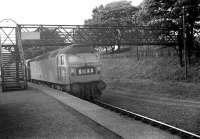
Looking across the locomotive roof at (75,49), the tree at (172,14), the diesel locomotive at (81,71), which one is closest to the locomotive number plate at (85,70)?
the diesel locomotive at (81,71)

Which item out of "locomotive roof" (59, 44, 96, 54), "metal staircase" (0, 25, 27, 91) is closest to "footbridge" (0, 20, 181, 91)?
"metal staircase" (0, 25, 27, 91)

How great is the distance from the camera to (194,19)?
25578mm

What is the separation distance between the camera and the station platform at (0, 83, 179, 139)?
8.24m

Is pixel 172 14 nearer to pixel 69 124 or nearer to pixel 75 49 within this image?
pixel 75 49

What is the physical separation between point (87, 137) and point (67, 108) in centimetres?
488

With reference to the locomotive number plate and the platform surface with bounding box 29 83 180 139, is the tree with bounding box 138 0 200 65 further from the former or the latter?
the platform surface with bounding box 29 83 180 139

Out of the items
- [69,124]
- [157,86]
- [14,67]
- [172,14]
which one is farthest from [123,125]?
[172,14]

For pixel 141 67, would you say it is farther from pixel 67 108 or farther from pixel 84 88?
pixel 67 108

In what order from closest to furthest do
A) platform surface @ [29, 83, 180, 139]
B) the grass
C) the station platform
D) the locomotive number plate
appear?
platform surface @ [29, 83, 180, 139]
the station platform
the grass
the locomotive number plate

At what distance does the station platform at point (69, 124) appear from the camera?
824 centimetres

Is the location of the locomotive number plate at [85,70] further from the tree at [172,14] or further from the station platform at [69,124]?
the tree at [172,14]

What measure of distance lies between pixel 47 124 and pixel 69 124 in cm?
82

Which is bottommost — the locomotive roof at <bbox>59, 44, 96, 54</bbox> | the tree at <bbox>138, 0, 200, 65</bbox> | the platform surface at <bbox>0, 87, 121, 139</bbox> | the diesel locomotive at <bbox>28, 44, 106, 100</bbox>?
the platform surface at <bbox>0, 87, 121, 139</bbox>

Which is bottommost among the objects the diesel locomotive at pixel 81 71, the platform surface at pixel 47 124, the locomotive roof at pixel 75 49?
the platform surface at pixel 47 124
